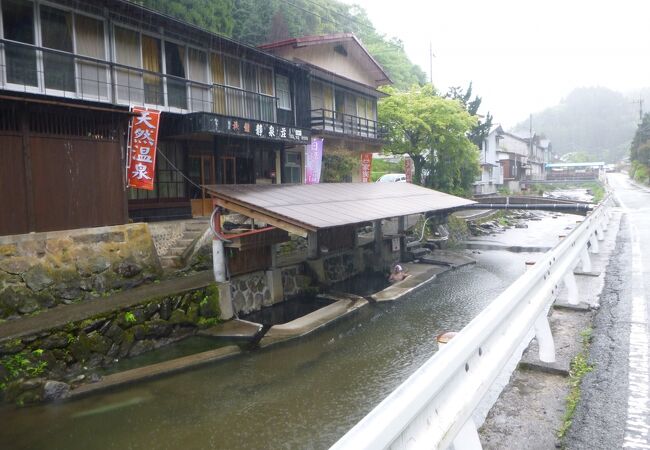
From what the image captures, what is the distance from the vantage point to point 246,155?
21.6m

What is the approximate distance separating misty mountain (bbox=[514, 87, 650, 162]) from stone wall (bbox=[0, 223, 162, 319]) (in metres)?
125

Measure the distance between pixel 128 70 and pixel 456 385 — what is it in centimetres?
1602

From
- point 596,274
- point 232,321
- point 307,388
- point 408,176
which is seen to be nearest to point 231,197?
point 232,321

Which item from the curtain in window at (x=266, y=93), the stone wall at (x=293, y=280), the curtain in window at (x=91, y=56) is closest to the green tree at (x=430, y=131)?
the curtain in window at (x=266, y=93)

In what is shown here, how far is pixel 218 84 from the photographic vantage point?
18562mm

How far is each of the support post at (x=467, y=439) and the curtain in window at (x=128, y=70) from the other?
15.4 metres

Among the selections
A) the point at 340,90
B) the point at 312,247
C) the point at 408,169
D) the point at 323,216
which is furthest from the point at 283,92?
the point at 323,216

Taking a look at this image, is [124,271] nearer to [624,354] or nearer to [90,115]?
[90,115]

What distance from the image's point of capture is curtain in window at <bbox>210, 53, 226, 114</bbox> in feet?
60.5

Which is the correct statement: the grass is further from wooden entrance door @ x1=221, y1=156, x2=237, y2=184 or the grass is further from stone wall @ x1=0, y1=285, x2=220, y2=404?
wooden entrance door @ x1=221, y1=156, x2=237, y2=184

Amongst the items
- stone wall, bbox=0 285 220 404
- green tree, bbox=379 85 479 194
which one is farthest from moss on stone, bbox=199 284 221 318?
green tree, bbox=379 85 479 194

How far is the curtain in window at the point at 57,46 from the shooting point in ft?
43.2

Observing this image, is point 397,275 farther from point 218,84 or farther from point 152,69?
point 152,69

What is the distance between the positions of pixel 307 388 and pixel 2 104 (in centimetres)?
959
